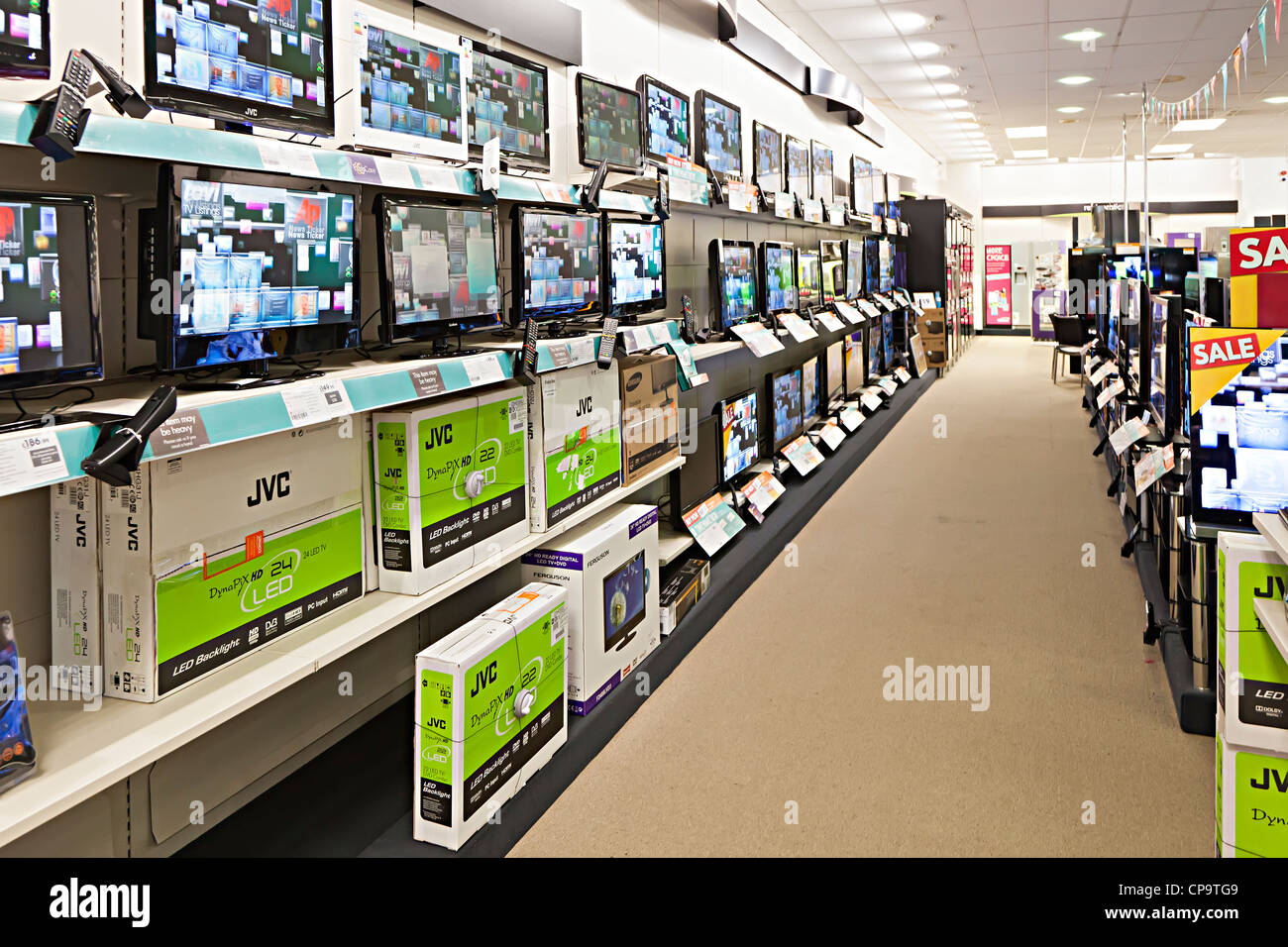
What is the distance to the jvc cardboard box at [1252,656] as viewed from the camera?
6.65 ft

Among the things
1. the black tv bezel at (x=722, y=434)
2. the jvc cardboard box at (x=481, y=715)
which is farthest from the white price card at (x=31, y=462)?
the black tv bezel at (x=722, y=434)

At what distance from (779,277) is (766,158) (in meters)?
0.71

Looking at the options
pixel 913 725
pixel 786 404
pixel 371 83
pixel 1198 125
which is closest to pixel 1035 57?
pixel 786 404

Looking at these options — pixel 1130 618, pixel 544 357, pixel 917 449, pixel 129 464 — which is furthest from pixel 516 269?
pixel 917 449

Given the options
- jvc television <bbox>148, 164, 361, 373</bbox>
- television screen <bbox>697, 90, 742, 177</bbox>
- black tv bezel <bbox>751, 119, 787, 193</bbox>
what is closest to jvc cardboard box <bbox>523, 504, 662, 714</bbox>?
jvc television <bbox>148, 164, 361, 373</bbox>

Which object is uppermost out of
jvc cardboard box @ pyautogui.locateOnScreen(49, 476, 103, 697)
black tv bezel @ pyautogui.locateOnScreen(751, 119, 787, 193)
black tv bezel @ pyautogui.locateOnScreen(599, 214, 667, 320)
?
black tv bezel @ pyautogui.locateOnScreen(751, 119, 787, 193)

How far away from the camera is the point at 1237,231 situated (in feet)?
9.30

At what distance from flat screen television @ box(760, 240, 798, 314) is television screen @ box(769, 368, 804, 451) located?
17.0 inches

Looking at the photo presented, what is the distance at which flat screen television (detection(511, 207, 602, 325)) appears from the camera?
265 centimetres

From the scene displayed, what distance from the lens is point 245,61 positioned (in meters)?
1.73

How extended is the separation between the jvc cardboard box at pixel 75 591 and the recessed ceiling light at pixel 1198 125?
13875 mm

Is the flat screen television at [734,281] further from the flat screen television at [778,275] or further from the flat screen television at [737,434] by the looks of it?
the flat screen television at [737,434]

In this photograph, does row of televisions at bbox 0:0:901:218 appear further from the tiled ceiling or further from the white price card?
the tiled ceiling
